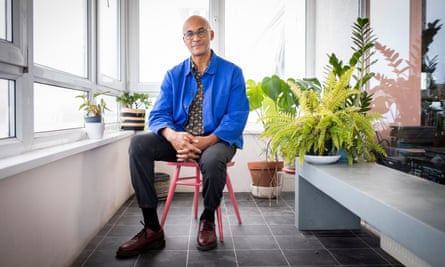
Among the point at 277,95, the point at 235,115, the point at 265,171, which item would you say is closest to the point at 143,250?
the point at 235,115

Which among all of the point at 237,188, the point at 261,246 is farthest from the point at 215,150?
the point at 237,188

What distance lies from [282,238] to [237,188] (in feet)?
3.91

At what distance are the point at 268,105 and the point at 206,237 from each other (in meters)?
1.19

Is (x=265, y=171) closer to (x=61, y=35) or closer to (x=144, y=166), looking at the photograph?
(x=144, y=166)

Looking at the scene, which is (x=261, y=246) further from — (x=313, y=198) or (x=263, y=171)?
(x=263, y=171)

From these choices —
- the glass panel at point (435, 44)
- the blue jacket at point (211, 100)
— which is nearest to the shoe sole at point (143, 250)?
the blue jacket at point (211, 100)

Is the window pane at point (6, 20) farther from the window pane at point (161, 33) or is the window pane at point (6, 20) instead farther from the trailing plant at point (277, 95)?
the window pane at point (161, 33)

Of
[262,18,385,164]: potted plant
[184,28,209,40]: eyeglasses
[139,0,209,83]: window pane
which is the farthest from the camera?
[139,0,209,83]: window pane

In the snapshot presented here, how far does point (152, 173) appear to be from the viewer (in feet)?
5.54

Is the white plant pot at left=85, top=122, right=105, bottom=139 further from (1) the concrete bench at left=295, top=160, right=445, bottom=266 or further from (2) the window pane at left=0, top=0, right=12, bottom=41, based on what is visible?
(1) the concrete bench at left=295, top=160, right=445, bottom=266

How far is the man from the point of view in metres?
1.66

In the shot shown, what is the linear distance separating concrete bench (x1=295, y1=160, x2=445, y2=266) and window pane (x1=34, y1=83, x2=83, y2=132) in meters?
1.40

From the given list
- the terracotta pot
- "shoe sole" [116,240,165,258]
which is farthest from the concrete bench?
"shoe sole" [116,240,165,258]

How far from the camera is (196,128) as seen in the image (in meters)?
1.96
